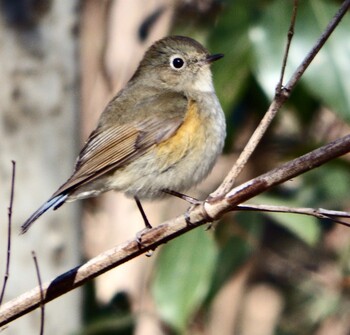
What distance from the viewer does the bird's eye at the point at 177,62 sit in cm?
448

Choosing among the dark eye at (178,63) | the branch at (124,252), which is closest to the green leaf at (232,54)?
the dark eye at (178,63)

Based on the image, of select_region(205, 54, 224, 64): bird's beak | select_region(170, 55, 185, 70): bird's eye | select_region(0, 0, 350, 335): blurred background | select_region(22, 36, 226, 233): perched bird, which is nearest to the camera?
select_region(22, 36, 226, 233): perched bird

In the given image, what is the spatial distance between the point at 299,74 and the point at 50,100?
220cm

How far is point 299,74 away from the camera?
2799mm

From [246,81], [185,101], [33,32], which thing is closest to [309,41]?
[246,81]

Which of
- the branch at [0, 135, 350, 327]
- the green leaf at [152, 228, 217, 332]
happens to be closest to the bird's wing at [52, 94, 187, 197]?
the branch at [0, 135, 350, 327]

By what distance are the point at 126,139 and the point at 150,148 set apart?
13cm

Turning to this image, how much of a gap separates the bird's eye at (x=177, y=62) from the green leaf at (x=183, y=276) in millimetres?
821

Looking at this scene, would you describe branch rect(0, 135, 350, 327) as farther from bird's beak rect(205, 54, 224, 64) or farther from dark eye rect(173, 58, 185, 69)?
dark eye rect(173, 58, 185, 69)

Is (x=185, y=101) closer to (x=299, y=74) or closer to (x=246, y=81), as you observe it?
(x=246, y=81)

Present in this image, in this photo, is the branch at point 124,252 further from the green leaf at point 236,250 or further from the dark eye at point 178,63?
the green leaf at point 236,250

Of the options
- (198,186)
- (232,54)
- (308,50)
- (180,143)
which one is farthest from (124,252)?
(232,54)

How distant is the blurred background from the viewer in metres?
4.58

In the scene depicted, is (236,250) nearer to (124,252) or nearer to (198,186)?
(198,186)
